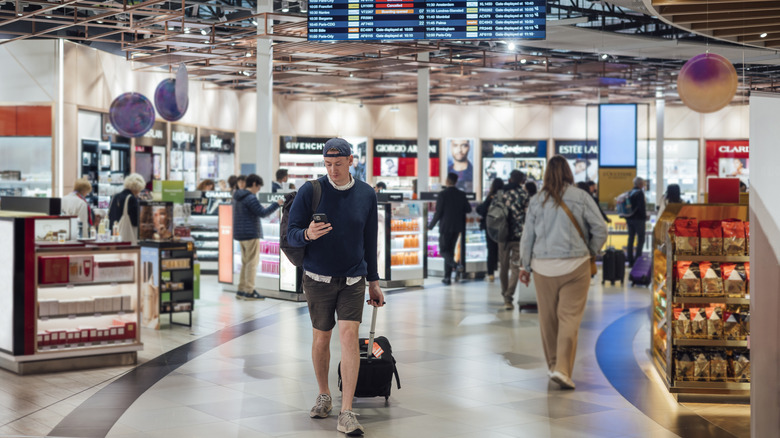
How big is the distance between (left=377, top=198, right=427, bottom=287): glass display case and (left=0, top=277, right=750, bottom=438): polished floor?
3594 millimetres

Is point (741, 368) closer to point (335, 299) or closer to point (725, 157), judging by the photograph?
point (335, 299)

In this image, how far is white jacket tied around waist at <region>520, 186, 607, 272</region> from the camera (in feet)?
20.8

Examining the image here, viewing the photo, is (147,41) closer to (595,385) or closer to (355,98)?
(595,385)

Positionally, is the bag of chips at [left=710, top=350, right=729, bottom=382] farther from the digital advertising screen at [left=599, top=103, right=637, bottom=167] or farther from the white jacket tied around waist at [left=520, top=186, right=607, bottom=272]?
the digital advertising screen at [left=599, top=103, right=637, bottom=167]

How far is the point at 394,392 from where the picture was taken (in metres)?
6.05

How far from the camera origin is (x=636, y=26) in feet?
53.2

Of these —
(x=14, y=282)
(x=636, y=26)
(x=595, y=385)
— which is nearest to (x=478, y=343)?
(x=595, y=385)

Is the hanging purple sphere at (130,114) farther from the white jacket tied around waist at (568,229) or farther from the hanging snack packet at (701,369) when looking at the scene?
the hanging snack packet at (701,369)

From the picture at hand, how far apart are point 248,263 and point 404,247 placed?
8.60 feet

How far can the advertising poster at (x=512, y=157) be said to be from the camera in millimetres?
28766

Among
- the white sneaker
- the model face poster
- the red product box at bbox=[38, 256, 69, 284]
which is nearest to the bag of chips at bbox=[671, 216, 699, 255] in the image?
the white sneaker

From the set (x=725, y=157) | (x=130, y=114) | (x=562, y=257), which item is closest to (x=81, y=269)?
(x=562, y=257)

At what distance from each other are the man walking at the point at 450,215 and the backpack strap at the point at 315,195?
28.1 ft

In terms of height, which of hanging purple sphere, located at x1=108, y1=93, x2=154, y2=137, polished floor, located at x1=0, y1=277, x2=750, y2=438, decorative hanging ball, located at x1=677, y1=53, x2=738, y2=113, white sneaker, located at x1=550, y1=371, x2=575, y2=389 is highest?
hanging purple sphere, located at x1=108, y1=93, x2=154, y2=137
